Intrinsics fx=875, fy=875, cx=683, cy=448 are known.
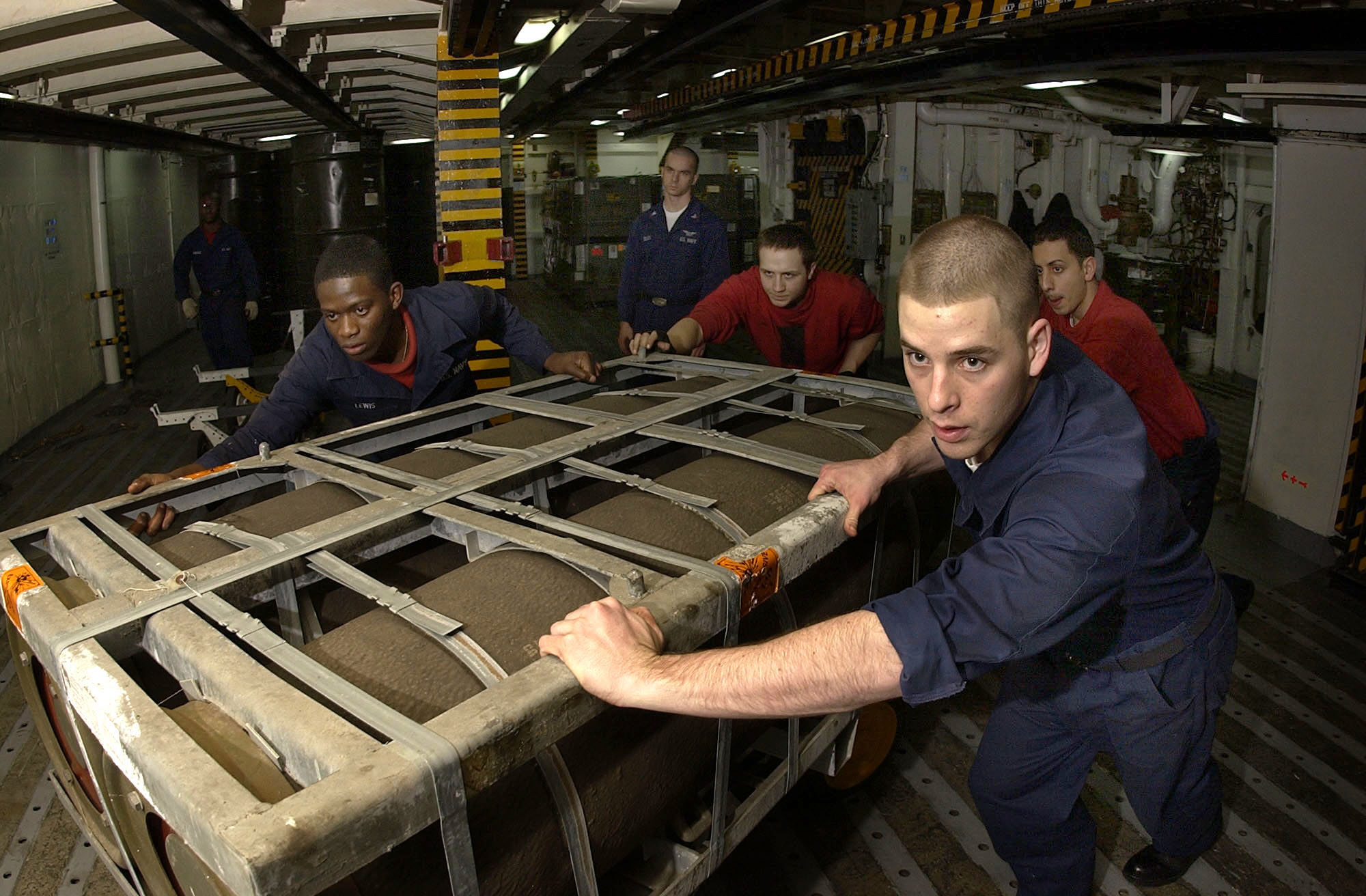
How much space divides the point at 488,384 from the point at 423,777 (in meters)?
5.21

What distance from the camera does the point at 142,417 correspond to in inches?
306

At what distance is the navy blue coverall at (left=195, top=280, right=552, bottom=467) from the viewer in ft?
10.7

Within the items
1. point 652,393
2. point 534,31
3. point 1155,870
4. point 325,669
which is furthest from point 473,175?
point 1155,870

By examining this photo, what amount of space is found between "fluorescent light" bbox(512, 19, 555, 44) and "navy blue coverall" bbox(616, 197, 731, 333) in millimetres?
1319

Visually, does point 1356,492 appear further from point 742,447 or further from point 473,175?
point 473,175

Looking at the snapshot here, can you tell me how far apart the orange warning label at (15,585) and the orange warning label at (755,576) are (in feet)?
4.61

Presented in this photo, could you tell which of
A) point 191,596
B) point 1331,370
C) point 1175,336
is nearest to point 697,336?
point 191,596

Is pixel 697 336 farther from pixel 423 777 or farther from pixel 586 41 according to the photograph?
pixel 423 777

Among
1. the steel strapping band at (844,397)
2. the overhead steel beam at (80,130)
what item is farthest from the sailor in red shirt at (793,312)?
the overhead steel beam at (80,130)

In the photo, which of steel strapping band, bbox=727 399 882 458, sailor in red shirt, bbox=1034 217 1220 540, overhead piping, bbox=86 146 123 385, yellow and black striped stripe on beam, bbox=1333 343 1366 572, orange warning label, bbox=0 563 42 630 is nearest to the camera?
orange warning label, bbox=0 563 42 630

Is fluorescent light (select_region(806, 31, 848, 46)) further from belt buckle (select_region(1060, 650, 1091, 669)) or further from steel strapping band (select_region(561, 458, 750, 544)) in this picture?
belt buckle (select_region(1060, 650, 1091, 669))

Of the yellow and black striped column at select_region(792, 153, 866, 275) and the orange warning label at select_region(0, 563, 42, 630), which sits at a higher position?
the yellow and black striped column at select_region(792, 153, 866, 275)

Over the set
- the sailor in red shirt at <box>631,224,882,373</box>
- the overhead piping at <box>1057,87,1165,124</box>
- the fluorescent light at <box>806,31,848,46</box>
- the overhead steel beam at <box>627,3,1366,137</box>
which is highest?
the fluorescent light at <box>806,31,848,46</box>

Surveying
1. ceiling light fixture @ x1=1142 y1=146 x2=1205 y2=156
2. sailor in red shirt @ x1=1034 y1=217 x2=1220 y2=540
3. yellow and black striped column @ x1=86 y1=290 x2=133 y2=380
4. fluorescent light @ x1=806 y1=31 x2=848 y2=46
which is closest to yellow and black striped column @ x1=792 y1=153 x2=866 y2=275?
ceiling light fixture @ x1=1142 y1=146 x2=1205 y2=156
